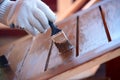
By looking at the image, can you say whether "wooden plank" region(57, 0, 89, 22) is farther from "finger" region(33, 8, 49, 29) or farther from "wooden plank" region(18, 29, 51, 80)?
"finger" region(33, 8, 49, 29)

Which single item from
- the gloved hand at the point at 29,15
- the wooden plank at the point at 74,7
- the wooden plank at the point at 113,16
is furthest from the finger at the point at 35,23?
the wooden plank at the point at 74,7

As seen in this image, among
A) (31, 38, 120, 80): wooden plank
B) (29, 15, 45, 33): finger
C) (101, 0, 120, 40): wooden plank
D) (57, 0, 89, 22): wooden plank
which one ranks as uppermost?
(29, 15, 45, 33): finger

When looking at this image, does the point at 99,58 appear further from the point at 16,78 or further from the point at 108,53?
the point at 16,78

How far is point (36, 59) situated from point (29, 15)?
0.76 feet

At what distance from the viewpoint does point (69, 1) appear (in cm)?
321

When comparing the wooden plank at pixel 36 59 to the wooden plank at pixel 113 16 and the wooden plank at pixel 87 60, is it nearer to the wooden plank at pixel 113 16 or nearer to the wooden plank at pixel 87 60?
the wooden plank at pixel 87 60

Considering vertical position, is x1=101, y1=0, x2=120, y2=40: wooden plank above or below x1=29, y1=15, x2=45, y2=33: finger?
below

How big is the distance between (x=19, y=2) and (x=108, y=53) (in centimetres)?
36

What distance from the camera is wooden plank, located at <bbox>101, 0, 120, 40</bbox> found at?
1.02 m

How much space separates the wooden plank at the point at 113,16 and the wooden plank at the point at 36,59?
27cm

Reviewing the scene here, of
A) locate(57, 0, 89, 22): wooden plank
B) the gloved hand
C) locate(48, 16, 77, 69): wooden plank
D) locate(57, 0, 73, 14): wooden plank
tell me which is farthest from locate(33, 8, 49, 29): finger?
locate(57, 0, 73, 14): wooden plank

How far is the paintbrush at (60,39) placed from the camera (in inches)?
39.1

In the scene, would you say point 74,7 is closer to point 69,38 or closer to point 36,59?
point 69,38

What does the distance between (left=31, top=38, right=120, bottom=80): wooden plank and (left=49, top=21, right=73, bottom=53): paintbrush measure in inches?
5.6
